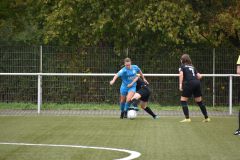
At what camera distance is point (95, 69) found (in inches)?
1101

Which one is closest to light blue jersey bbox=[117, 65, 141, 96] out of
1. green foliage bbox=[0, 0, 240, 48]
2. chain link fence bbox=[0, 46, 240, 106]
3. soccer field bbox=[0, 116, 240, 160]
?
soccer field bbox=[0, 116, 240, 160]

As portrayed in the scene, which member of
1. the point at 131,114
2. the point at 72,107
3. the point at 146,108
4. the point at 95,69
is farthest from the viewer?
the point at 95,69

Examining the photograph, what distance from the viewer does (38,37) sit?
37219mm

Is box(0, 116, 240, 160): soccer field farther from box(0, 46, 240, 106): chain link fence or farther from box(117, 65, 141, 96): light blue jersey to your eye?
box(0, 46, 240, 106): chain link fence

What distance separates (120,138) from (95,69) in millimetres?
12981

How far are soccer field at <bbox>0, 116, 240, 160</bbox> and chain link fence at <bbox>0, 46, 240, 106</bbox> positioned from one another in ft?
18.1

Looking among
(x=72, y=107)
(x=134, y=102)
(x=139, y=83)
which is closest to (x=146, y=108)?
(x=134, y=102)

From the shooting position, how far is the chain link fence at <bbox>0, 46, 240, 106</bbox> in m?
27.1

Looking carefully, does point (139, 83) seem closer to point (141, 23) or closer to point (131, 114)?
point (131, 114)

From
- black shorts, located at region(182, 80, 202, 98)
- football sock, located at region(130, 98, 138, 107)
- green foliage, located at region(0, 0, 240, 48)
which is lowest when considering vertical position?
football sock, located at region(130, 98, 138, 107)

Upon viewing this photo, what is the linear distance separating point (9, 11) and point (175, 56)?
44.4 ft

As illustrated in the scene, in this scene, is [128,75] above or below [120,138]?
above

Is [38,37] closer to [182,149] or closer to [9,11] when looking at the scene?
[9,11]

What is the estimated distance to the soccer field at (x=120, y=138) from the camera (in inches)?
473
